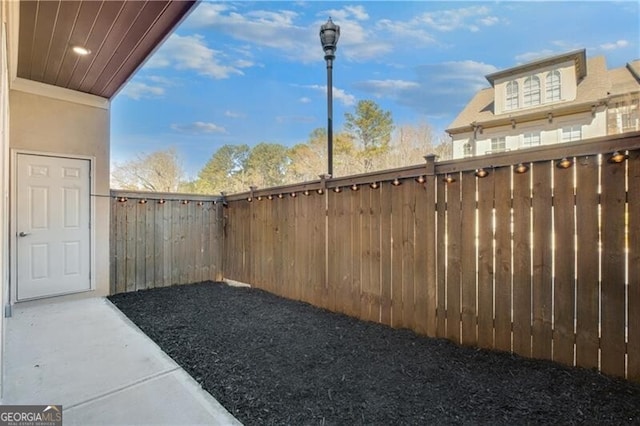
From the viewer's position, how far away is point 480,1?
8.05m

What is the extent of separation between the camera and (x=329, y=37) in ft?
12.4

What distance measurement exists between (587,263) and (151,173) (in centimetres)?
1095

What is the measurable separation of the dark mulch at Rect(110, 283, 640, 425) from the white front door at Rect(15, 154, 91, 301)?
1807mm

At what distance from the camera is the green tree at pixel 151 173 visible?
A: 32.2 ft

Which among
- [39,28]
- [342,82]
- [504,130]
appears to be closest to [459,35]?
[504,130]

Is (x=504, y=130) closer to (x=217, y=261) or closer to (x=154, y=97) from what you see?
(x=217, y=261)

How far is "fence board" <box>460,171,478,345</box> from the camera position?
258cm

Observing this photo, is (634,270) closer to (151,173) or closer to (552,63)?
(552,63)

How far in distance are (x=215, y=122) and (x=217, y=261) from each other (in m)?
9.56

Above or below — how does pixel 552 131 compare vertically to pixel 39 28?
above

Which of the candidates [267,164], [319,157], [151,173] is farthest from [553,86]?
[151,173]

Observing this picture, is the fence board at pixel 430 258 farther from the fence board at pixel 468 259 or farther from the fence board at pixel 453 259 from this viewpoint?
the fence board at pixel 468 259

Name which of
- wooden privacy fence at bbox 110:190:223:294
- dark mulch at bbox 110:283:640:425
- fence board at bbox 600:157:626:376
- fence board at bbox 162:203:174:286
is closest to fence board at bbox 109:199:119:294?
wooden privacy fence at bbox 110:190:223:294

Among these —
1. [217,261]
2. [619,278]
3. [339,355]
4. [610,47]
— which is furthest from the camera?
[610,47]
